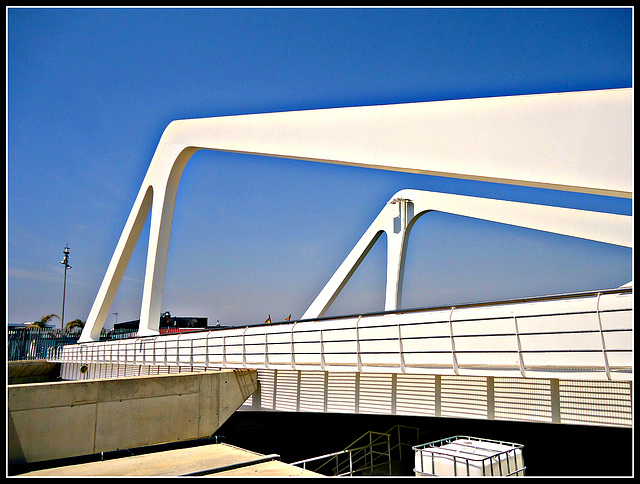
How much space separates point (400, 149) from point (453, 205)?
21.1m

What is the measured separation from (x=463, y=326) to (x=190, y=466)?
21.7 ft

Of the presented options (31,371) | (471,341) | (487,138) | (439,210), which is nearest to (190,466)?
(471,341)

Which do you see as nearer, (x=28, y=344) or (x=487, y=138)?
(x=487, y=138)

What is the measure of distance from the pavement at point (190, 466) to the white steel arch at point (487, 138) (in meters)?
6.16

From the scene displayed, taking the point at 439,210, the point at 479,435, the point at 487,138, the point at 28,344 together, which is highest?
the point at 439,210

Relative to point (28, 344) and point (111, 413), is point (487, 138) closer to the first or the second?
point (111, 413)

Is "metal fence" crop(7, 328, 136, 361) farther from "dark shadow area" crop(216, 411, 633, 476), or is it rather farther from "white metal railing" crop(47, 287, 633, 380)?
"white metal railing" crop(47, 287, 633, 380)

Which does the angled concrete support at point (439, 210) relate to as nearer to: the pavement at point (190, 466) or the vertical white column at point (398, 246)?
the vertical white column at point (398, 246)

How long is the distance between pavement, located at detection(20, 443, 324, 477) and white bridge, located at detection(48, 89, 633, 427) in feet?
9.77

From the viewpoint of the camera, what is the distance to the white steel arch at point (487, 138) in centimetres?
602

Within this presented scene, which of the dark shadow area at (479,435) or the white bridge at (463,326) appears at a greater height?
the white bridge at (463,326)

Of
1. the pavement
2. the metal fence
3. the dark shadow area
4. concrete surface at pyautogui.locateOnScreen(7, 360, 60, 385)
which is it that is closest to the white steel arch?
the pavement

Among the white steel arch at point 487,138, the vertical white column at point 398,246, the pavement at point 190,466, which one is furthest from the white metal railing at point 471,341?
Answer: the vertical white column at point 398,246

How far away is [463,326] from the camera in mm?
10789
